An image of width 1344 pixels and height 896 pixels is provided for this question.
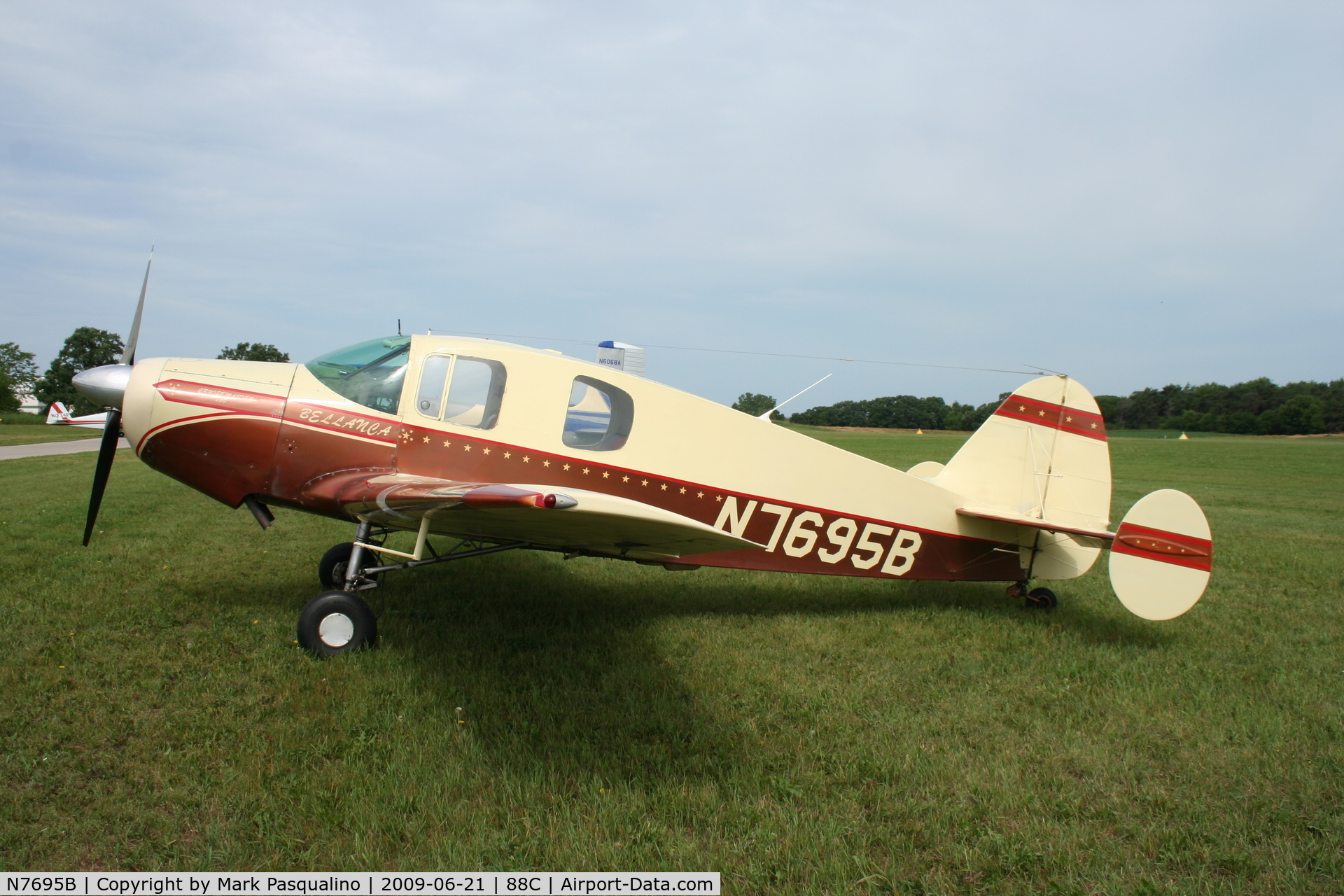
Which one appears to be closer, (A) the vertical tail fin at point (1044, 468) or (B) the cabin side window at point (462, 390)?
(B) the cabin side window at point (462, 390)

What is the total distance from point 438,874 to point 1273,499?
21.4 metres

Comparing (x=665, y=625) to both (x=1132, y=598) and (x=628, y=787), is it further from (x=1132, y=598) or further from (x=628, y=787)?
(x=1132, y=598)

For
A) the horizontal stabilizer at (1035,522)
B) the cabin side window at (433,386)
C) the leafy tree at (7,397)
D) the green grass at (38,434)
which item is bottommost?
the leafy tree at (7,397)

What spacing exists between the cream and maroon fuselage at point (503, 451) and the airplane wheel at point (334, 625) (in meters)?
0.64

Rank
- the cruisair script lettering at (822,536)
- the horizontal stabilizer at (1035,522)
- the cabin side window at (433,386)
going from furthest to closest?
the horizontal stabilizer at (1035,522)
the cruisair script lettering at (822,536)
the cabin side window at (433,386)

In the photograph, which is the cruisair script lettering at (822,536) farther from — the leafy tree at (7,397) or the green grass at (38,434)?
the leafy tree at (7,397)

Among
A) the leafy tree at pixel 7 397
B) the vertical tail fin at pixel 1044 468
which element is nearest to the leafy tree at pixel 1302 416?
the vertical tail fin at pixel 1044 468

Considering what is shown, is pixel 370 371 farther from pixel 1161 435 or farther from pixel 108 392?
pixel 1161 435

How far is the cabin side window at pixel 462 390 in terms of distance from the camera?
17.8ft

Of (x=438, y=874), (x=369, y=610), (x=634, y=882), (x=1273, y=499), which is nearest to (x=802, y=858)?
(x=634, y=882)

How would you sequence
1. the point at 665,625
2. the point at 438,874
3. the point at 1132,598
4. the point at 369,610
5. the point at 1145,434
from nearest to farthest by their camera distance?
1. the point at 438,874
2. the point at 369,610
3. the point at 1132,598
4. the point at 665,625
5. the point at 1145,434

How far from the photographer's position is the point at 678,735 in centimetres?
397

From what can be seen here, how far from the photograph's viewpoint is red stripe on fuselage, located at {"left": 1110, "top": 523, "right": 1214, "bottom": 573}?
5543 mm

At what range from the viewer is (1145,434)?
74125mm
